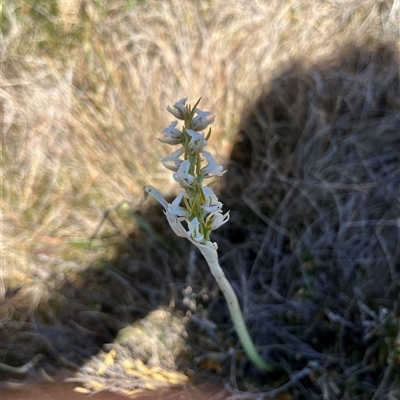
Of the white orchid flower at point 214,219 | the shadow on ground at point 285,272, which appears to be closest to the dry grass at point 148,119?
the shadow on ground at point 285,272

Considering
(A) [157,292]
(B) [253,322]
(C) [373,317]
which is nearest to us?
(C) [373,317]

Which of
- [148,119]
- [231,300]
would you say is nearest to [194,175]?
[231,300]

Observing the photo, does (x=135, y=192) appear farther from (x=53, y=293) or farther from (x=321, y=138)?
(x=321, y=138)

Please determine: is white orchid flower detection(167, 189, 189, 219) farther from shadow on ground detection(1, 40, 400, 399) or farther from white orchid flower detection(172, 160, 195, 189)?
shadow on ground detection(1, 40, 400, 399)

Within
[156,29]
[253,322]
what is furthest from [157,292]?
[156,29]

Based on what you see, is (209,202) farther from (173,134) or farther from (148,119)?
(148,119)

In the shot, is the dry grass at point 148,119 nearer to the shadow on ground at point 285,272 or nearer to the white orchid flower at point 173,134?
the shadow on ground at point 285,272
